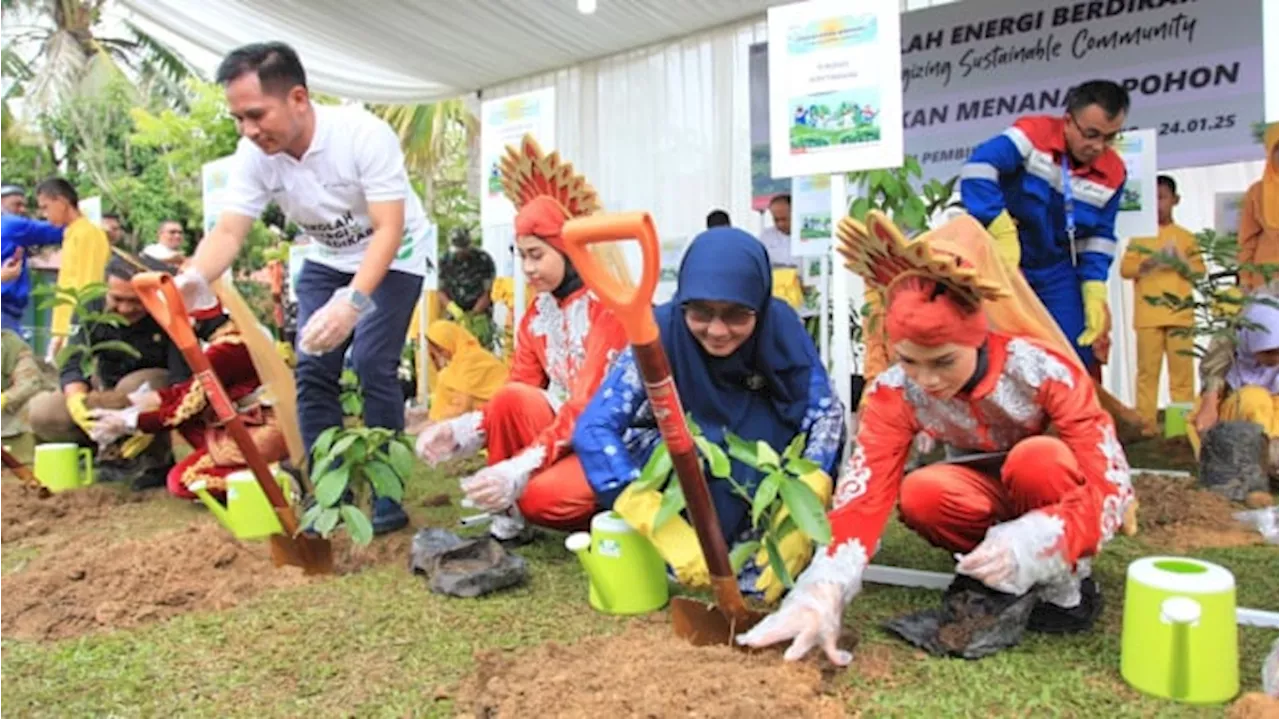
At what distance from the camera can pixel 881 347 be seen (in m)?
3.74

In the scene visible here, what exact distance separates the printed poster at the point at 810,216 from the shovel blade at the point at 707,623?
2821 millimetres

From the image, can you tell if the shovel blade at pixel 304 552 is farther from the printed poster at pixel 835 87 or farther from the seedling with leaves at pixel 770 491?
the printed poster at pixel 835 87

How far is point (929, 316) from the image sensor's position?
1.66m

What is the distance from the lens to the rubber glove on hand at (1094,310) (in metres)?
3.30

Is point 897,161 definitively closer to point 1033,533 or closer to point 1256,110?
point 1033,533

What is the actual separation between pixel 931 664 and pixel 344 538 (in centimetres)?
169

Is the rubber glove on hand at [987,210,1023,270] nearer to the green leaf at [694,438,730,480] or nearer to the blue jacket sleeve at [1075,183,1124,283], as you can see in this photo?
the blue jacket sleeve at [1075,183,1124,283]

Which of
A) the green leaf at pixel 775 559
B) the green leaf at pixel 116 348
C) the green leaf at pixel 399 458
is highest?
the green leaf at pixel 116 348

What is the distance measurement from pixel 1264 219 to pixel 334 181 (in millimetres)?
3797

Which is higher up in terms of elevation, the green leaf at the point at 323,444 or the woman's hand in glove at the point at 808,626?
the green leaf at the point at 323,444

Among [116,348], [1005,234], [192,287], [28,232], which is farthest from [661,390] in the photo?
[28,232]

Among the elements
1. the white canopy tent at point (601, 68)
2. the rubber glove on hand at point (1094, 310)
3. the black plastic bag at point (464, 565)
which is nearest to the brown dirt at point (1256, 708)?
the black plastic bag at point (464, 565)

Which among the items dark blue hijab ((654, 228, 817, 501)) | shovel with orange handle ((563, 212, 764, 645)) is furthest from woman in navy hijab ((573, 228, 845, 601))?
shovel with orange handle ((563, 212, 764, 645))

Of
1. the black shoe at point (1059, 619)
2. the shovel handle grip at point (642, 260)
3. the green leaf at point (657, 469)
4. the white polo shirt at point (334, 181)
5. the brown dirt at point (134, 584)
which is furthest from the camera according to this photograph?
the white polo shirt at point (334, 181)
